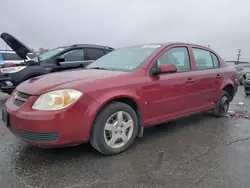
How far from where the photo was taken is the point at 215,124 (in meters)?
4.69

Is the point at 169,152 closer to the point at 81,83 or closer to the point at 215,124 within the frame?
the point at 81,83

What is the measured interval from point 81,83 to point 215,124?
119 inches

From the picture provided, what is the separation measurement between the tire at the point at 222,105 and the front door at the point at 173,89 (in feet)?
3.48

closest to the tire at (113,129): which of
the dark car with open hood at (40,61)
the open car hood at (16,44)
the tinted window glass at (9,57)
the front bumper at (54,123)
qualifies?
the front bumper at (54,123)

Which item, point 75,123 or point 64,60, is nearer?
point 75,123

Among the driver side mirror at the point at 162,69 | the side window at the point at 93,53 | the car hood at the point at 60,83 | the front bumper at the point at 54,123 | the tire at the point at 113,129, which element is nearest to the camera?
the front bumper at the point at 54,123

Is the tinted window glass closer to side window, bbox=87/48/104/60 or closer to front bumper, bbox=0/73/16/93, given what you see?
front bumper, bbox=0/73/16/93

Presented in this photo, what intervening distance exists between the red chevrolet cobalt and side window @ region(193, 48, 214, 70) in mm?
23

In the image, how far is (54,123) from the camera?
103 inches

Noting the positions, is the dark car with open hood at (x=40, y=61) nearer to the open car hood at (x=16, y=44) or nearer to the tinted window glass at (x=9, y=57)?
the open car hood at (x=16, y=44)

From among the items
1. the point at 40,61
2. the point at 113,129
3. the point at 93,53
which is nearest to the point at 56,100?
the point at 113,129

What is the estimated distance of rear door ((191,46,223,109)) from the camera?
431 cm

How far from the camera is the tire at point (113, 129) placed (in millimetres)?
2908

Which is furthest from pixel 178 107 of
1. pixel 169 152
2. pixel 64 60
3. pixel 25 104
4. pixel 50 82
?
pixel 64 60
